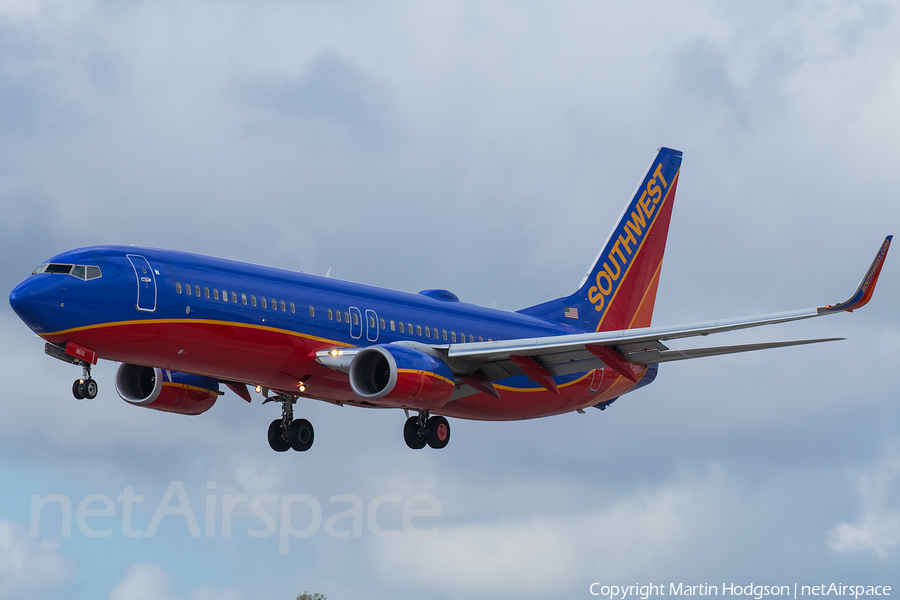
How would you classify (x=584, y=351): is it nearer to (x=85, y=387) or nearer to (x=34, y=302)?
(x=85, y=387)

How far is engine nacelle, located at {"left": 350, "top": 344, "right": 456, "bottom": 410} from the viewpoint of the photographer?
38031 millimetres

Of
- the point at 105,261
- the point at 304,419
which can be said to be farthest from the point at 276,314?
the point at 304,419

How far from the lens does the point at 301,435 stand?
4484 cm

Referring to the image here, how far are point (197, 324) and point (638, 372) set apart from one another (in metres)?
19.7

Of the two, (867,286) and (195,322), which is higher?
(867,286)

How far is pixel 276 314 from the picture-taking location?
1487 inches

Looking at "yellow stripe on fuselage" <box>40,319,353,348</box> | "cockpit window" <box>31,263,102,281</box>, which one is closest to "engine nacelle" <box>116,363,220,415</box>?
"yellow stripe on fuselage" <box>40,319,353,348</box>

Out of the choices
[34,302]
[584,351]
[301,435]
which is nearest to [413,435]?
[301,435]

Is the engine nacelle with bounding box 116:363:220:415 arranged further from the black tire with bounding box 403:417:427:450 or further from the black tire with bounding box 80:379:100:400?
the black tire with bounding box 80:379:100:400

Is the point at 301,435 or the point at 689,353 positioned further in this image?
the point at 301,435

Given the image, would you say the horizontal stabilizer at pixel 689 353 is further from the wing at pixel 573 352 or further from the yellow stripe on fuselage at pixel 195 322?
the yellow stripe on fuselage at pixel 195 322

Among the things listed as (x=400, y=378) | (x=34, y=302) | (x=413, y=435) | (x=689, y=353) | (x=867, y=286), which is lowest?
(x=34, y=302)

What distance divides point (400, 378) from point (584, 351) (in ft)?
22.7

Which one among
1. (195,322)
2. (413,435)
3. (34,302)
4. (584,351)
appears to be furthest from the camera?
(413,435)
